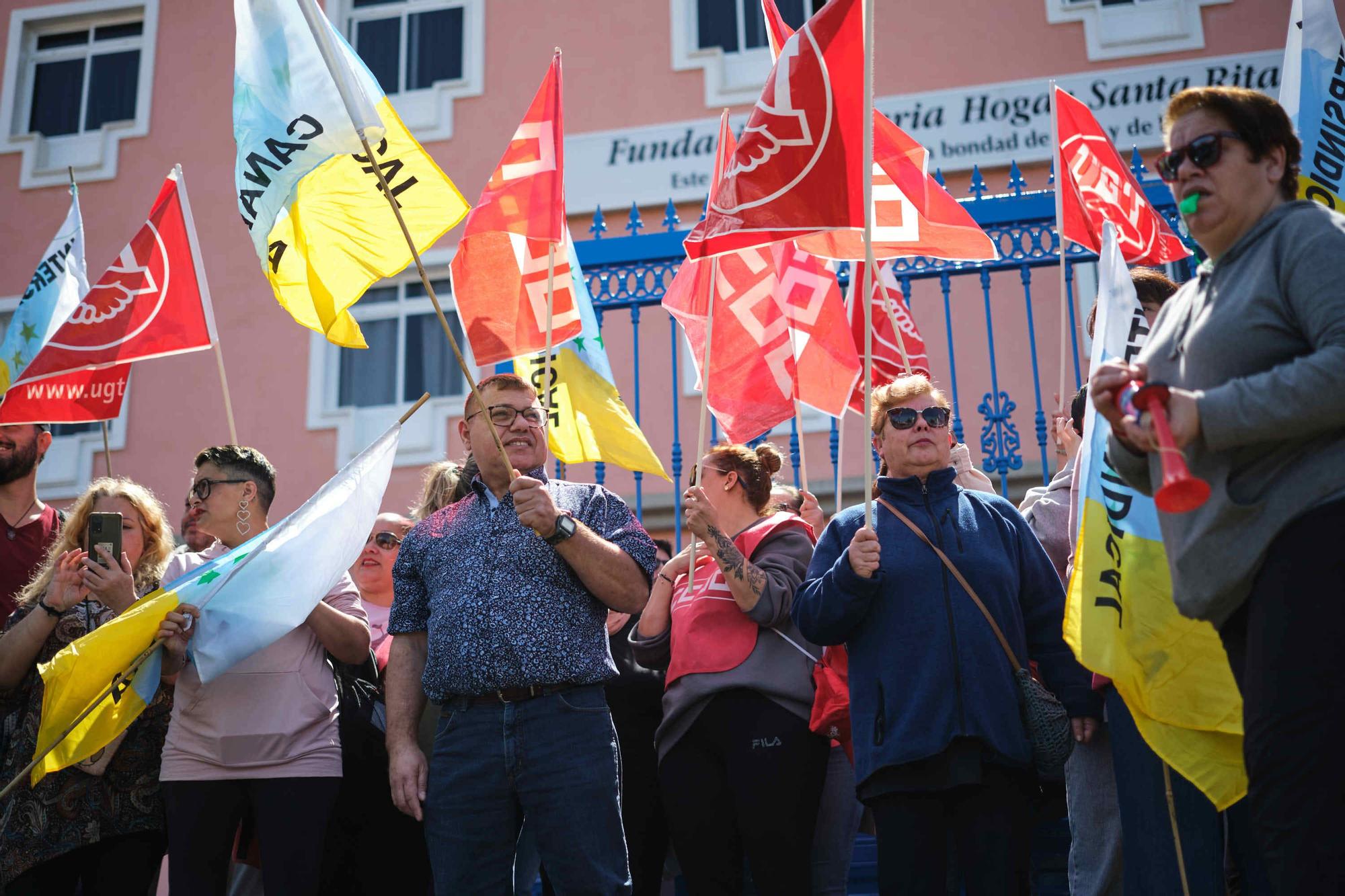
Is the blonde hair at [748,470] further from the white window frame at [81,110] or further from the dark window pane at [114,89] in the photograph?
the dark window pane at [114,89]

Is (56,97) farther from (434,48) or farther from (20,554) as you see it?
(20,554)

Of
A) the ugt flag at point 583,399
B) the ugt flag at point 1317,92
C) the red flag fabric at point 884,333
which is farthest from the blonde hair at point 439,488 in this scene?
the ugt flag at point 1317,92

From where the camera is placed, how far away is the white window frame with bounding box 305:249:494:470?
1087 centimetres

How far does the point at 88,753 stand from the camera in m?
4.01

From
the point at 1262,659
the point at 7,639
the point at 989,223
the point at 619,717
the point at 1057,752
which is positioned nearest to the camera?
the point at 1262,659

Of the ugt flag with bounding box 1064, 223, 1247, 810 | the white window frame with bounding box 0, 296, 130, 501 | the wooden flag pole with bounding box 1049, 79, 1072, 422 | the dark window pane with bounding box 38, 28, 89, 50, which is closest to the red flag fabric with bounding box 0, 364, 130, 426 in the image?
the wooden flag pole with bounding box 1049, 79, 1072, 422

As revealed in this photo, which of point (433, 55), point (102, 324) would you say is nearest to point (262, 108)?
point (102, 324)

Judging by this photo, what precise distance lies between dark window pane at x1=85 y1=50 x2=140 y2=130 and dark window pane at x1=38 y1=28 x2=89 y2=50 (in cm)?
45

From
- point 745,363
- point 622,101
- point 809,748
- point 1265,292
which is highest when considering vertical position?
point 622,101

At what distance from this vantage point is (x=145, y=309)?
5.65 metres

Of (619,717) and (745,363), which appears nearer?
(619,717)

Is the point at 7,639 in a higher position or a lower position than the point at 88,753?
higher

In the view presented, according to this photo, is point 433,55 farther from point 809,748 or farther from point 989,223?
point 809,748

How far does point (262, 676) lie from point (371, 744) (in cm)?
53
